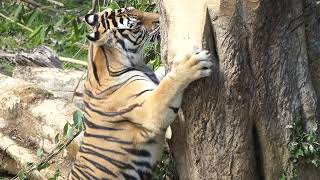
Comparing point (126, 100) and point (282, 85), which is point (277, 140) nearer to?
point (282, 85)

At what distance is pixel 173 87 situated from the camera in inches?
149

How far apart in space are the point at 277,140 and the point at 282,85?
1.00 ft

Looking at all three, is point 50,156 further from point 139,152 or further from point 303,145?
point 303,145

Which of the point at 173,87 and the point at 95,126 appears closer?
the point at 173,87

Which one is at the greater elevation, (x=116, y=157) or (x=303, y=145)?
(x=303, y=145)

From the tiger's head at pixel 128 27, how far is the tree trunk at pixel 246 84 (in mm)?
430

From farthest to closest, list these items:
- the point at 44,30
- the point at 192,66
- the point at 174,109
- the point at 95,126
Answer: the point at 44,30 → the point at 95,126 → the point at 174,109 → the point at 192,66

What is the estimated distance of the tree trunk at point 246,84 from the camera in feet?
12.0

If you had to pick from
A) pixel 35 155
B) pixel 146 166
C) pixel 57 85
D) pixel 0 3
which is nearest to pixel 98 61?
pixel 146 166

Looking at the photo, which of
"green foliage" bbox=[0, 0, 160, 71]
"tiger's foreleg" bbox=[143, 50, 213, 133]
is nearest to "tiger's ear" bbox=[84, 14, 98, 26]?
"tiger's foreleg" bbox=[143, 50, 213, 133]

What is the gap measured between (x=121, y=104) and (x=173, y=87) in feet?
1.50

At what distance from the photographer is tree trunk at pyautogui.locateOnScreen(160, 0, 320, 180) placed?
3.67 m

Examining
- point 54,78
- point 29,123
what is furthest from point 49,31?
point 29,123

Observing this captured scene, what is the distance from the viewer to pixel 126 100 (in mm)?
4098
